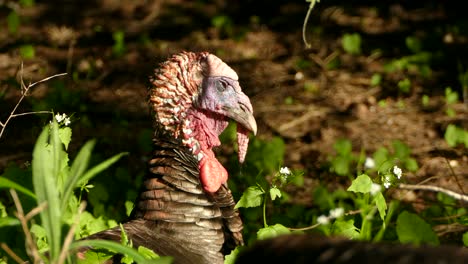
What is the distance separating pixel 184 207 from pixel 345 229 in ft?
2.15

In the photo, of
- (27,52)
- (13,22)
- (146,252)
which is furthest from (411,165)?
(13,22)

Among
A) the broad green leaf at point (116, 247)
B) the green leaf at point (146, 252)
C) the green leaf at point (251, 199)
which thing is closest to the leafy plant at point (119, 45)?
the green leaf at point (251, 199)

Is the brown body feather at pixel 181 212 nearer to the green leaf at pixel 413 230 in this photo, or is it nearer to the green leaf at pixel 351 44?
the green leaf at pixel 413 230

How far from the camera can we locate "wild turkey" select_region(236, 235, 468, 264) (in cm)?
229

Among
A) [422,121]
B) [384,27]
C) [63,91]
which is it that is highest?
[384,27]

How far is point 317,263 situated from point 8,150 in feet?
12.6

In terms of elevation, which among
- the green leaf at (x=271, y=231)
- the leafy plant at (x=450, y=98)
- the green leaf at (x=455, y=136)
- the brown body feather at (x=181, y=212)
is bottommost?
the green leaf at (x=271, y=231)

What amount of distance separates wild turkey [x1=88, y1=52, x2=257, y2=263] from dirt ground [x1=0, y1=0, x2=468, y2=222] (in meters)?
1.69

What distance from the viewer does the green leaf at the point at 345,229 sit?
3.75 metres

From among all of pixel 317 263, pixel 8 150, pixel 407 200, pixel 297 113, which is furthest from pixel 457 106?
pixel 317 263

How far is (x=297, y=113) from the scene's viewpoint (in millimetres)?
6547

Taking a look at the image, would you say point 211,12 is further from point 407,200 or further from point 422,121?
point 407,200

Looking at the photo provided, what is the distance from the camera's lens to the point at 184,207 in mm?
3830

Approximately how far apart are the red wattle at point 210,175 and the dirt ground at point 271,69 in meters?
1.73
